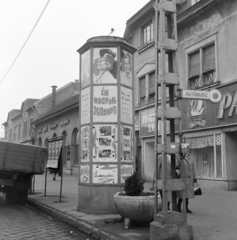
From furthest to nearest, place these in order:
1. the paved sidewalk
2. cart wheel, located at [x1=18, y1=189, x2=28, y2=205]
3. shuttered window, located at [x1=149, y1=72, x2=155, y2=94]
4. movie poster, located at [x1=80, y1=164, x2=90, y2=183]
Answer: shuttered window, located at [x1=149, y1=72, x2=155, y2=94], cart wheel, located at [x1=18, y1=189, x2=28, y2=205], movie poster, located at [x1=80, y1=164, x2=90, y2=183], the paved sidewalk

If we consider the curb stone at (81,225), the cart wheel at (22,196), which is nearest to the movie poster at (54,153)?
the cart wheel at (22,196)

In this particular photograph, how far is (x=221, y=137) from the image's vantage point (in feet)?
46.3

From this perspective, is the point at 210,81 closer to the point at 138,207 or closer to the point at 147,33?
the point at 147,33

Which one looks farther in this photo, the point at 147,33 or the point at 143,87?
the point at 143,87

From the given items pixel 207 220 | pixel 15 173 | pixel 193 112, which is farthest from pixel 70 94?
pixel 207 220

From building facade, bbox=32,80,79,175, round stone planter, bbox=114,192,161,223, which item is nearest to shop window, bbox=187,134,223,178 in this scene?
round stone planter, bbox=114,192,161,223

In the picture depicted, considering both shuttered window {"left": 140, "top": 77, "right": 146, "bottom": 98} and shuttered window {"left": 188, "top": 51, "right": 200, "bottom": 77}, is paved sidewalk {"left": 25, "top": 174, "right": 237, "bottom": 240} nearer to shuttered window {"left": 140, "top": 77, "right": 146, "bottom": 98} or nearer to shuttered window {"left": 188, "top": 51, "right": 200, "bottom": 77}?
shuttered window {"left": 188, "top": 51, "right": 200, "bottom": 77}

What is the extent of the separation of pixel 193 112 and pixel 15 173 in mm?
8639

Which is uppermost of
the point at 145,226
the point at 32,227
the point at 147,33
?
the point at 147,33

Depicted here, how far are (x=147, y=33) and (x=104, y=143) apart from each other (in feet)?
42.9

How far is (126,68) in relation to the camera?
30.0 ft

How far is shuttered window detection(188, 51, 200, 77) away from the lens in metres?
16.0

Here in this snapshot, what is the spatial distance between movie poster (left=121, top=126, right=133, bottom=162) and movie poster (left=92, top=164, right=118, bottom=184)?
387mm

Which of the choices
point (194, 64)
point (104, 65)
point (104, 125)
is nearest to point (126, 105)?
point (104, 125)
